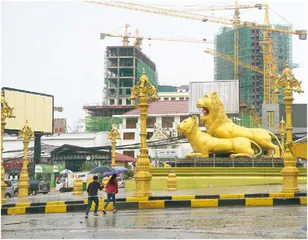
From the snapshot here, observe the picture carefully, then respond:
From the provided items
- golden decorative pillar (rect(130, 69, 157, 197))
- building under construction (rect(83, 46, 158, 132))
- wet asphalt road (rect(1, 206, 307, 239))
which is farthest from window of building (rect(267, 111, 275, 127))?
wet asphalt road (rect(1, 206, 307, 239))

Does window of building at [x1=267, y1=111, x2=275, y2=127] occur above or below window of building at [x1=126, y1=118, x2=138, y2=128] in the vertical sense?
below

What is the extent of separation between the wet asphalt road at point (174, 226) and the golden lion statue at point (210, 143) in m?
12.3

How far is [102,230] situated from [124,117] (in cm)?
7845

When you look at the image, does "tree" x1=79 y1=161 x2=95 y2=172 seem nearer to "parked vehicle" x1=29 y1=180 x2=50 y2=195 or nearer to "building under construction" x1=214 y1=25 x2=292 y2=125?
"parked vehicle" x1=29 y1=180 x2=50 y2=195

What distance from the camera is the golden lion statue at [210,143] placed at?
90.9 ft

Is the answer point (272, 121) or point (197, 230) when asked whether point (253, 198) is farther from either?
point (272, 121)

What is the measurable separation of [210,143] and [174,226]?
53.5ft

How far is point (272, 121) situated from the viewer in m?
66.5

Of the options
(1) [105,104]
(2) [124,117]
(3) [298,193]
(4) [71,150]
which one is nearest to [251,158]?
(3) [298,193]

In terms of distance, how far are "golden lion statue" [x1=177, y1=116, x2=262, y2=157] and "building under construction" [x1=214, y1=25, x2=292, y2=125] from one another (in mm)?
82066

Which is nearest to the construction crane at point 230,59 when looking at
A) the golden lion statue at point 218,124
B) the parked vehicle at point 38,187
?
the parked vehicle at point 38,187

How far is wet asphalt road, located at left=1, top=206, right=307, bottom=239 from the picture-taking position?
34.2ft

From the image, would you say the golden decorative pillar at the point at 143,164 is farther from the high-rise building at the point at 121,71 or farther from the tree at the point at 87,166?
the high-rise building at the point at 121,71

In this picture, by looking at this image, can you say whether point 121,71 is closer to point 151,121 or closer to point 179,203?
point 151,121
